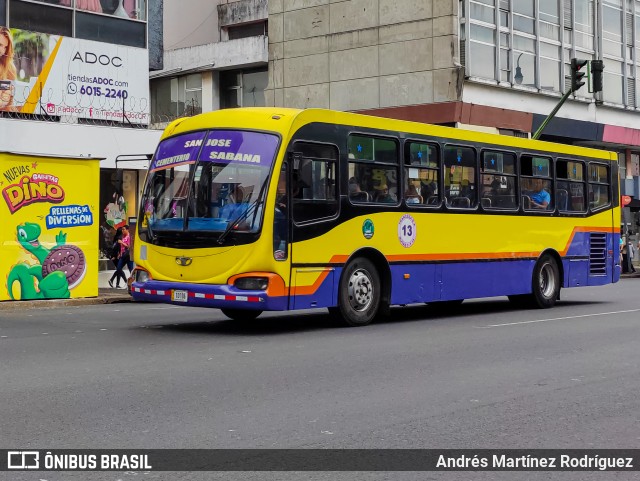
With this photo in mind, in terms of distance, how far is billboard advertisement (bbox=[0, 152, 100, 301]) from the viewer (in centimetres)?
1995

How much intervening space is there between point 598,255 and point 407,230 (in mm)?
6808

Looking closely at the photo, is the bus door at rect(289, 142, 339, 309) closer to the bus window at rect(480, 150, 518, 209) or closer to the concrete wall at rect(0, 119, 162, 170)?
the bus window at rect(480, 150, 518, 209)

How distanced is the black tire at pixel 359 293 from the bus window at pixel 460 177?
91.3 inches

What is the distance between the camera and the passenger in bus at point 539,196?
19.2 metres

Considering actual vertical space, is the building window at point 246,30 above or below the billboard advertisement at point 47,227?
above

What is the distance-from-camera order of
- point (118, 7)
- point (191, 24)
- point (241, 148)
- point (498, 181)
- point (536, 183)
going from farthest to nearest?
point (191, 24), point (118, 7), point (536, 183), point (498, 181), point (241, 148)

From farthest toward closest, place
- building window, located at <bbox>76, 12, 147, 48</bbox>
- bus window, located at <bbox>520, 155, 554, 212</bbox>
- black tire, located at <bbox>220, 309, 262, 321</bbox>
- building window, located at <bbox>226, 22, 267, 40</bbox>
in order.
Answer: building window, located at <bbox>226, 22, 267, 40</bbox> < building window, located at <bbox>76, 12, 147, 48</bbox> < bus window, located at <bbox>520, 155, 554, 212</bbox> < black tire, located at <bbox>220, 309, 262, 321</bbox>

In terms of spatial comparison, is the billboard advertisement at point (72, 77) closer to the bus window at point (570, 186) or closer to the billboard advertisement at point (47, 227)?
the billboard advertisement at point (47, 227)

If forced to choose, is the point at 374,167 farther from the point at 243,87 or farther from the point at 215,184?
the point at 243,87

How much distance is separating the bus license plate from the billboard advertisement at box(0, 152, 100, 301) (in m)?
7.09

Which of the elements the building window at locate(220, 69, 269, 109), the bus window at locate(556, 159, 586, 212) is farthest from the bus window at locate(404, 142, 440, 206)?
the building window at locate(220, 69, 269, 109)

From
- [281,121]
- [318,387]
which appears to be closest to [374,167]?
[281,121]

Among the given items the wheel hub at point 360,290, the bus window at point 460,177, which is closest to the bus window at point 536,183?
the bus window at point 460,177

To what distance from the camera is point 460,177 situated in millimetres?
17281
